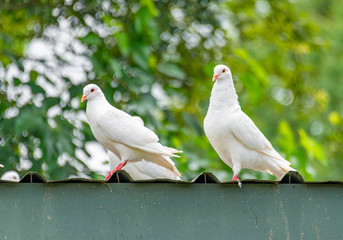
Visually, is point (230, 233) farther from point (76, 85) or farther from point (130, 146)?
point (76, 85)

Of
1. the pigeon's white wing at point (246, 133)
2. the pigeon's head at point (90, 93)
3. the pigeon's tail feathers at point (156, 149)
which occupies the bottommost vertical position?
the pigeon's tail feathers at point (156, 149)

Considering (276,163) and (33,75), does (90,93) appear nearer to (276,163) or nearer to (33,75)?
(276,163)

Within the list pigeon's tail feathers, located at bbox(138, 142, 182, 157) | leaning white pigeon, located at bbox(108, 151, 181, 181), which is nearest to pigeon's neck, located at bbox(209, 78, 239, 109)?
pigeon's tail feathers, located at bbox(138, 142, 182, 157)

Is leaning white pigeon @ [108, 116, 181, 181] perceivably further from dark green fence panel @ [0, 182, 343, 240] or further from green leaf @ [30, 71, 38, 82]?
green leaf @ [30, 71, 38, 82]

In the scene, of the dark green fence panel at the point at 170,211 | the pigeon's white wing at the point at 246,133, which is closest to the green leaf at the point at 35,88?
the pigeon's white wing at the point at 246,133

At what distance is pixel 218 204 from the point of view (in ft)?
15.4

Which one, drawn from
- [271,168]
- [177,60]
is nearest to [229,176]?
[177,60]

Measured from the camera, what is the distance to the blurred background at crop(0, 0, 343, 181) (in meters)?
9.23

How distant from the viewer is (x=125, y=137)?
5.52 metres

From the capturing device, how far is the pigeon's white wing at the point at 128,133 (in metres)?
5.49

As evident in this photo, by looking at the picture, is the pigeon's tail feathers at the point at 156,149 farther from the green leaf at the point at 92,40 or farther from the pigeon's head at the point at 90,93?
the green leaf at the point at 92,40

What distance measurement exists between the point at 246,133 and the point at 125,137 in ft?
3.25

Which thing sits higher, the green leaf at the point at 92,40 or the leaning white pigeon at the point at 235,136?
the green leaf at the point at 92,40

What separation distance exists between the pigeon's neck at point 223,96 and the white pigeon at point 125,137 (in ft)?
1.70
